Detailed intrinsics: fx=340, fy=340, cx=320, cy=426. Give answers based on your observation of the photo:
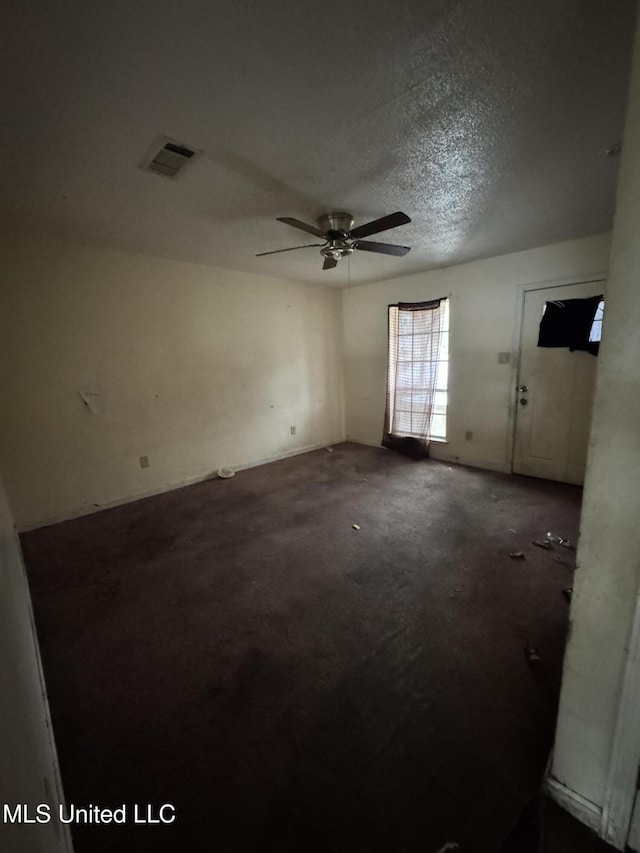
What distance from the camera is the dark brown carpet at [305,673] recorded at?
108 centimetres

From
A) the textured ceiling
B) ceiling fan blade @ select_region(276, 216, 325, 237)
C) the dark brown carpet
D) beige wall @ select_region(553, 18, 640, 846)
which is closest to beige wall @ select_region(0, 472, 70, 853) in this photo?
the dark brown carpet

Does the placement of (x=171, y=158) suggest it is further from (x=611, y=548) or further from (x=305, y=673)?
(x=305, y=673)

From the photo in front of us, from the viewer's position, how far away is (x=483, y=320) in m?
3.90

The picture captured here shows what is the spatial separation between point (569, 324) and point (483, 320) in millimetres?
826

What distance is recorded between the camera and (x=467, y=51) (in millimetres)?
1239

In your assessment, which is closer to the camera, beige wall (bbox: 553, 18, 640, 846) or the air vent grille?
beige wall (bbox: 553, 18, 640, 846)

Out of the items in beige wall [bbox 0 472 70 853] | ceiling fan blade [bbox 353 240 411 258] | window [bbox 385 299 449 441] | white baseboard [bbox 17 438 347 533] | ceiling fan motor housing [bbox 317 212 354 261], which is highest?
ceiling fan motor housing [bbox 317 212 354 261]

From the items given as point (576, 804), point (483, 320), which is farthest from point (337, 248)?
point (576, 804)

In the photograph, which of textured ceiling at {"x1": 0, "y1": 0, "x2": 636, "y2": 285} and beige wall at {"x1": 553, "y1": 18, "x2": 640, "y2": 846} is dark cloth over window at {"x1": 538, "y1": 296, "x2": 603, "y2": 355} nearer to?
textured ceiling at {"x1": 0, "y1": 0, "x2": 636, "y2": 285}

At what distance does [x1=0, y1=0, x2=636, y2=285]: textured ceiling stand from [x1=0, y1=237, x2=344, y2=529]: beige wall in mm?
581

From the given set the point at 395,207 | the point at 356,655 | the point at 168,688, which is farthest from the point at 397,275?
the point at 168,688

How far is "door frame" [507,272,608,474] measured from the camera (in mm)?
3256

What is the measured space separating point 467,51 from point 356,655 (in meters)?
2.52

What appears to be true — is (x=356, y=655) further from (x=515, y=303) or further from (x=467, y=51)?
(x=515, y=303)
